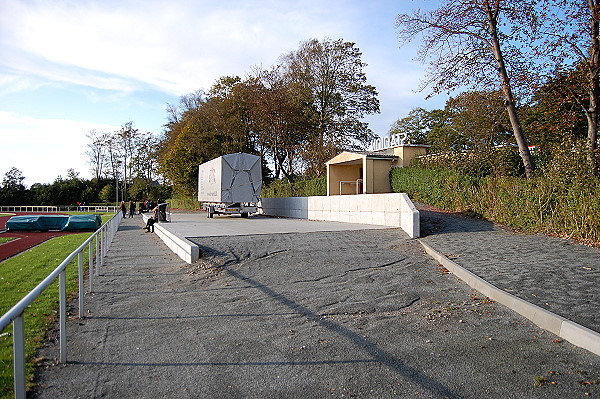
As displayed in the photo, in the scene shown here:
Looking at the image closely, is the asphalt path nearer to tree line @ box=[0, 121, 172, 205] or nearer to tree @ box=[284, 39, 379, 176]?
tree @ box=[284, 39, 379, 176]

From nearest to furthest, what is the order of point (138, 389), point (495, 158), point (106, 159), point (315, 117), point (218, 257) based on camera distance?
point (138, 389) < point (218, 257) < point (495, 158) < point (315, 117) < point (106, 159)

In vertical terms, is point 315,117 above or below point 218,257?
above

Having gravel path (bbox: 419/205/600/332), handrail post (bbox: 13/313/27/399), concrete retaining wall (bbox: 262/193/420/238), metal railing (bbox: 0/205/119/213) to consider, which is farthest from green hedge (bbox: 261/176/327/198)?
metal railing (bbox: 0/205/119/213)

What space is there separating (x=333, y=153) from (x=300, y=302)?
1069 inches

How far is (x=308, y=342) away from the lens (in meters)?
4.80

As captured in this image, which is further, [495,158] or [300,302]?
[495,158]

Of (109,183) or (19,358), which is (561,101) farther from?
(109,183)

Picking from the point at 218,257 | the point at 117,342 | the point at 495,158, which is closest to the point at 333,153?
the point at 495,158

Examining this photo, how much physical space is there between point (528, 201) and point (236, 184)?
17012 mm

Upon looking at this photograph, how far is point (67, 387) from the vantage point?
3.80m

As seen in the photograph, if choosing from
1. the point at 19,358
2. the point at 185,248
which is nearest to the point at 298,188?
the point at 185,248

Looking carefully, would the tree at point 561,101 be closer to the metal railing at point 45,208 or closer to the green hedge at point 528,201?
the green hedge at point 528,201

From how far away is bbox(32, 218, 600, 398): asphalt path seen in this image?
372 cm

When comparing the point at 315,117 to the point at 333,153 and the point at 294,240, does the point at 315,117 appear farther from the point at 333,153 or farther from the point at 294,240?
the point at 294,240
